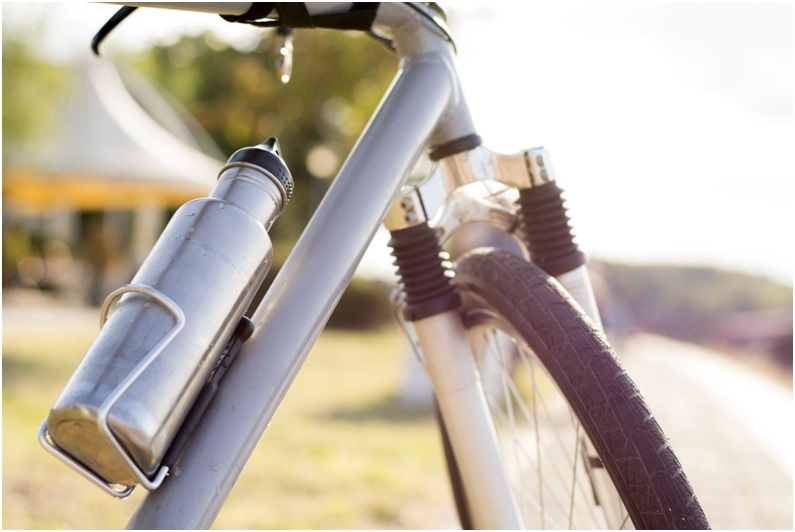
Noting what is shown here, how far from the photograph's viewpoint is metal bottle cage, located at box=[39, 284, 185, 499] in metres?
0.88

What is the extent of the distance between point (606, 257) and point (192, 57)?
17.2 metres

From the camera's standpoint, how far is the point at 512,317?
1.21m

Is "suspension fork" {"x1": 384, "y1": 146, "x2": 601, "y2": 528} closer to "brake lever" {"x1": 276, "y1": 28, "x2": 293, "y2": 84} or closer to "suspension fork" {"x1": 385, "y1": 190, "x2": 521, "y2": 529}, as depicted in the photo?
"suspension fork" {"x1": 385, "y1": 190, "x2": 521, "y2": 529}

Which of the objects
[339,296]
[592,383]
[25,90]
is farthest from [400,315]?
[25,90]

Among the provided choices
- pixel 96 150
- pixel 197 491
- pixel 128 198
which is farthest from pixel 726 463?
pixel 128 198

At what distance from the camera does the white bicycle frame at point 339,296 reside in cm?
97

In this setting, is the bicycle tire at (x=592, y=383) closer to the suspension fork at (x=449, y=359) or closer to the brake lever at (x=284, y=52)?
the suspension fork at (x=449, y=359)

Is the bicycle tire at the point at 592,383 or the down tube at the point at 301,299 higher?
the down tube at the point at 301,299

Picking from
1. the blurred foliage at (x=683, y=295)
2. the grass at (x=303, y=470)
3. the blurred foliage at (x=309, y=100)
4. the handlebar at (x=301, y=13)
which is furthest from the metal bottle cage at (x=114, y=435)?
the blurred foliage at (x=683, y=295)

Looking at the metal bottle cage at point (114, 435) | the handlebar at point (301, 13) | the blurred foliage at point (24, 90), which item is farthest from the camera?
the blurred foliage at point (24, 90)

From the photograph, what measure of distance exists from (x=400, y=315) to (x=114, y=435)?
0.62m

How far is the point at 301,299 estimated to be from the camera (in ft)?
3.53

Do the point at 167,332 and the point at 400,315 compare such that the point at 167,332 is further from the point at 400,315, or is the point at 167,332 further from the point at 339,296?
the point at 400,315

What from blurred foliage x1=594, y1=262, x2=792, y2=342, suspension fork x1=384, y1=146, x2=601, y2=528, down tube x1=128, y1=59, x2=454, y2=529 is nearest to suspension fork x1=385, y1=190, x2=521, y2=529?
suspension fork x1=384, y1=146, x2=601, y2=528
